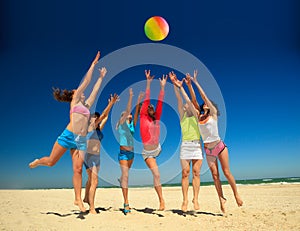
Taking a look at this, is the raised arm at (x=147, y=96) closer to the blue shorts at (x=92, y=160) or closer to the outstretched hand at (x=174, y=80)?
the outstretched hand at (x=174, y=80)

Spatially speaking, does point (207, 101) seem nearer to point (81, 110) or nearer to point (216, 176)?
point (216, 176)

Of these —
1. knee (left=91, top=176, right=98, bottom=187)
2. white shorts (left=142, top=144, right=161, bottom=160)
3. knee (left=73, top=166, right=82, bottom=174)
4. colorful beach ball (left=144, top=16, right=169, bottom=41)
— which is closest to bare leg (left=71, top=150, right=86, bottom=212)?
knee (left=73, top=166, right=82, bottom=174)

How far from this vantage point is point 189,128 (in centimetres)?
629

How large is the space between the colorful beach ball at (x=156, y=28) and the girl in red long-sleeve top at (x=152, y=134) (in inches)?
66.7

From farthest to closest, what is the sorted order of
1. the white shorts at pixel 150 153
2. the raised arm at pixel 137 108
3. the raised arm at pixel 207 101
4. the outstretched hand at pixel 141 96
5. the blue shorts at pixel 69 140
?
the outstretched hand at pixel 141 96
the raised arm at pixel 137 108
the white shorts at pixel 150 153
the raised arm at pixel 207 101
the blue shorts at pixel 69 140

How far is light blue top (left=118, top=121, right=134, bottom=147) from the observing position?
6.39 metres

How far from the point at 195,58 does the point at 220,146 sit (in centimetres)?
344

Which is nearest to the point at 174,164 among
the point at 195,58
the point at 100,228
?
the point at 100,228

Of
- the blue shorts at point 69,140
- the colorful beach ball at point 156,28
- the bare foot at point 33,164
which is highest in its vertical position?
the colorful beach ball at point 156,28

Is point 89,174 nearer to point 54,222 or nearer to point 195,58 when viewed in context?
point 54,222

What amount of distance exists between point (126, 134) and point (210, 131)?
1894 millimetres

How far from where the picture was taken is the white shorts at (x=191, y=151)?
6.12 m

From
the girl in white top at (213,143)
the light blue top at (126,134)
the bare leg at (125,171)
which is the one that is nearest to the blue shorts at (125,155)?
the bare leg at (125,171)

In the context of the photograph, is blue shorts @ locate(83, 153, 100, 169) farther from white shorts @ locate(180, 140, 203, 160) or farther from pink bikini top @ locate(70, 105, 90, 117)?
white shorts @ locate(180, 140, 203, 160)
